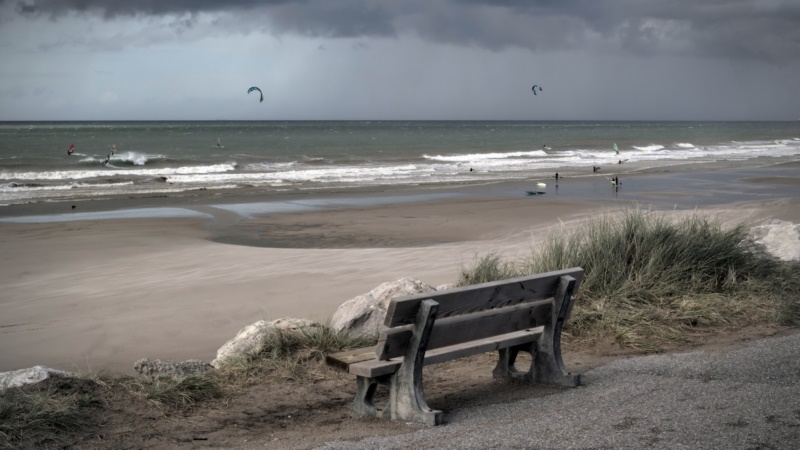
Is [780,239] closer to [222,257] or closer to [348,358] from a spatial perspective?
[348,358]

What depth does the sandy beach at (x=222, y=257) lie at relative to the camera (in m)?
8.55

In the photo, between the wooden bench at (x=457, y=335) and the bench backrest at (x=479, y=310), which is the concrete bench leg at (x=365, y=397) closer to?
the wooden bench at (x=457, y=335)

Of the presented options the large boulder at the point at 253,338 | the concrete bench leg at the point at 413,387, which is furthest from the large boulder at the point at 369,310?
the concrete bench leg at the point at 413,387

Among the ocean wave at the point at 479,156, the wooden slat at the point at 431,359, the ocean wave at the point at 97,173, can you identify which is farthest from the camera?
the ocean wave at the point at 479,156

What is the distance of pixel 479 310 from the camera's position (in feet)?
16.9

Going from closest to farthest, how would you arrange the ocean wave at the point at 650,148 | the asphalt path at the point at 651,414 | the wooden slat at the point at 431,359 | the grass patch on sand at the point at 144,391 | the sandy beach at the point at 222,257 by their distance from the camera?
the asphalt path at the point at 651,414, the grass patch on sand at the point at 144,391, the wooden slat at the point at 431,359, the sandy beach at the point at 222,257, the ocean wave at the point at 650,148

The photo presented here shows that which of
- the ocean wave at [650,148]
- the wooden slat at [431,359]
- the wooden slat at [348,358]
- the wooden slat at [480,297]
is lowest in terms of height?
the ocean wave at [650,148]

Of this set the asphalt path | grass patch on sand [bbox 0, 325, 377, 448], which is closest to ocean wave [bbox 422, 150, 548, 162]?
grass patch on sand [bbox 0, 325, 377, 448]

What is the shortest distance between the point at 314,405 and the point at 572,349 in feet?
8.12

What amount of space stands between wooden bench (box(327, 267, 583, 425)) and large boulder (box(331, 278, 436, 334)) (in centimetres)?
173

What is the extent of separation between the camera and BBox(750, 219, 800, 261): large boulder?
9.46 meters

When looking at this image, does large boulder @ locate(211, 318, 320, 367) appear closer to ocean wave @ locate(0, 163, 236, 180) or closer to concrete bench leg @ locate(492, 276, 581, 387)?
concrete bench leg @ locate(492, 276, 581, 387)

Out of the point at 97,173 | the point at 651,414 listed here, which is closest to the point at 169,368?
the point at 651,414

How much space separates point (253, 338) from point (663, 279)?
13.3ft
